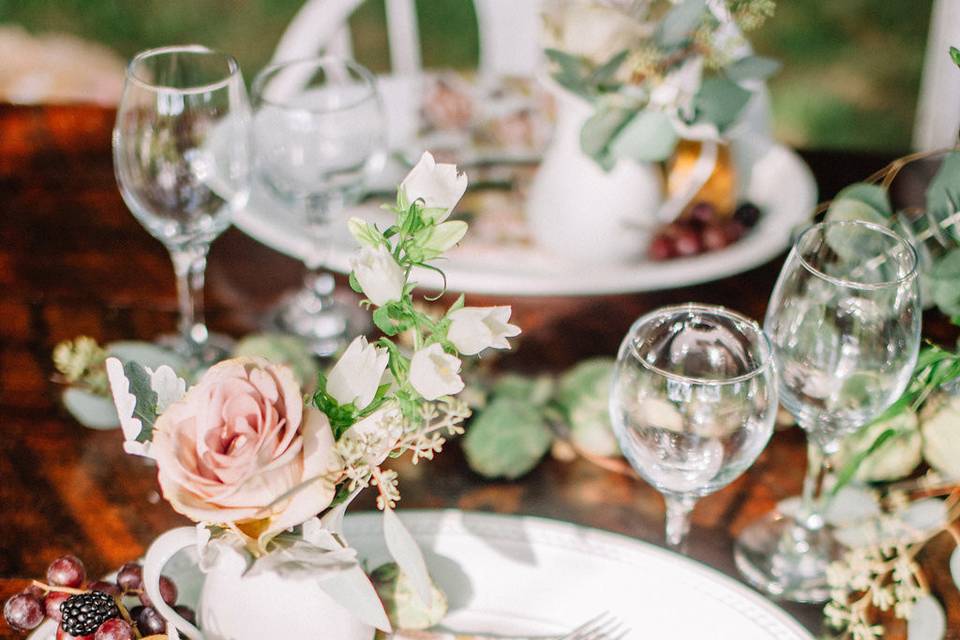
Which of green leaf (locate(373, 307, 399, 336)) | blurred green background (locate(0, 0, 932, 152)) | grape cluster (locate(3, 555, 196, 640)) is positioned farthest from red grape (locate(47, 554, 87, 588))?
blurred green background (locate(0, 0, 932, 152))

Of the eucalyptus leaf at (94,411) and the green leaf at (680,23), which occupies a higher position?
the green leaf at (680,23)

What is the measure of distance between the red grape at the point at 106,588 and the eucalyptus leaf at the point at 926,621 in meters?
0.59

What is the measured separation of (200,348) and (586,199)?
441 millimetres

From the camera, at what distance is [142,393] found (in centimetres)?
67

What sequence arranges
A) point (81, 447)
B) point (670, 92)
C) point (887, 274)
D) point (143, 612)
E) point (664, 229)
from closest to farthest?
point (143, 612), point (887, 274), point (81, 447), point (670, 92), point (664, 229)

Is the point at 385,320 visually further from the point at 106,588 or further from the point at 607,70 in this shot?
the point at 607,70

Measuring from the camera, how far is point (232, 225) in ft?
4.21

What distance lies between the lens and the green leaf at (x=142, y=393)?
67cm

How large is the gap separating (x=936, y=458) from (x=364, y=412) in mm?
510

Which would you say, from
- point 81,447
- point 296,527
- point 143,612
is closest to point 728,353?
point 296,527

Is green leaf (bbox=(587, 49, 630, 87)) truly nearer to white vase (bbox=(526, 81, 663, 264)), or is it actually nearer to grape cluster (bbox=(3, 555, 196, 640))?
white vase (bbox=(526, 81, 663, 264))

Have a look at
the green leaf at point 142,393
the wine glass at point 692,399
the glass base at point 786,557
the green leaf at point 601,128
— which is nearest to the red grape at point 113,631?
the green leaf at point 142,393

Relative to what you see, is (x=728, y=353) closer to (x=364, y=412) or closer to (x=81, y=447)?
(x=364, y=412)

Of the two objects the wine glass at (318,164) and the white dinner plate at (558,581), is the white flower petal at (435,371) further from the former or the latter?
the wine glass at (318,164)
